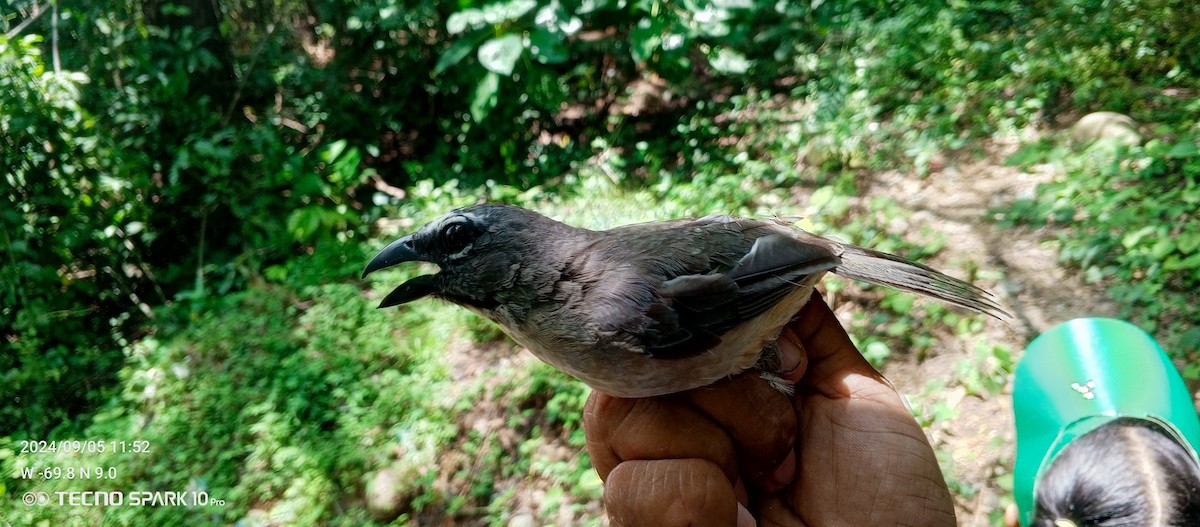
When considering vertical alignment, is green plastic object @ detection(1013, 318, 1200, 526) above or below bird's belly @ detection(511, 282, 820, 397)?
below

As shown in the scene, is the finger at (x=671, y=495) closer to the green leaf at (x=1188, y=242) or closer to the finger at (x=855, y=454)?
the finger at (x=855, y=454)

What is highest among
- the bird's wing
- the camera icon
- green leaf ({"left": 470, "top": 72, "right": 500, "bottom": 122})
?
green leaf ({"left": 470, "top": 72, "right": 500, "bottom": 122})

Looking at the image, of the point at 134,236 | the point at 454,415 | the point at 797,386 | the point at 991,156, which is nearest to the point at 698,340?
the point at 797,386

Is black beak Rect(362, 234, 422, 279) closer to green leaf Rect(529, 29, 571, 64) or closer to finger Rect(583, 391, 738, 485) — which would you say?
finger Rect(583, 391, 738, 485)

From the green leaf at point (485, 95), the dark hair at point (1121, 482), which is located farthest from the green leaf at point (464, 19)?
the dark hair at point (1121, 482)

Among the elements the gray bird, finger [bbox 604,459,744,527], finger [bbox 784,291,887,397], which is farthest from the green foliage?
finger [bbox 604,459,744,527]

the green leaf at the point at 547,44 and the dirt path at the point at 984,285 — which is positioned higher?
the green leaf at the point at 547,44
